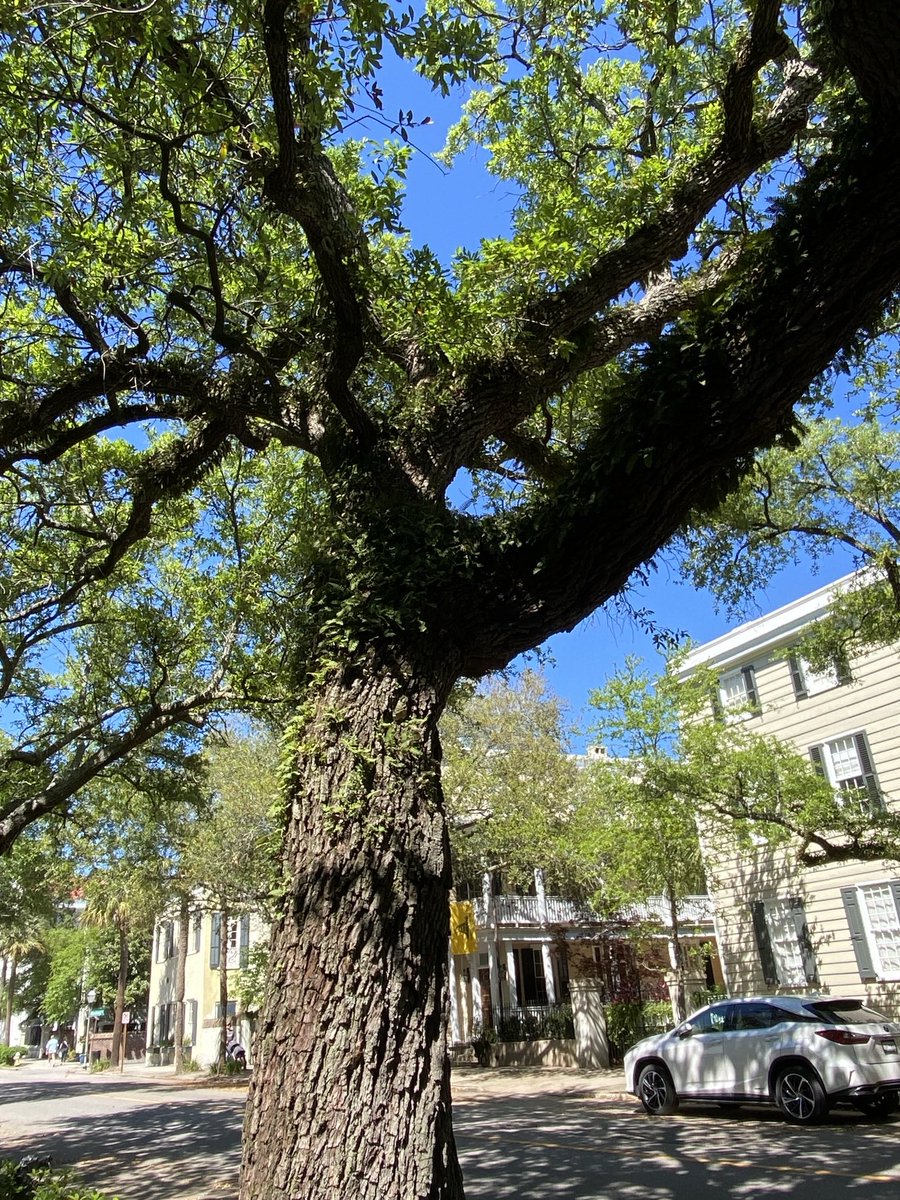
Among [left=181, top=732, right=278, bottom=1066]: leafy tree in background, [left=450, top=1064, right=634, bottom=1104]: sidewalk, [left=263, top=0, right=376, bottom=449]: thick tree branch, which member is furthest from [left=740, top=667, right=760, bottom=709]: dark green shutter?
[left=263, top=0, right=376, bottom=449]: thick tree branch

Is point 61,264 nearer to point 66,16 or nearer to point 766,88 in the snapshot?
point 66,16

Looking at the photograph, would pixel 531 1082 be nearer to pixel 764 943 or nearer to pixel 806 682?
pixel 764 943

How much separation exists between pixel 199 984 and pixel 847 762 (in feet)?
104

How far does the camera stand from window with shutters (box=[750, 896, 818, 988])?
1975cm

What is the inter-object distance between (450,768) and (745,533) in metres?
13.2

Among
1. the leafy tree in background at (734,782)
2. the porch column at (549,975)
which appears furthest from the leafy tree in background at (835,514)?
the porch column at (549,975)

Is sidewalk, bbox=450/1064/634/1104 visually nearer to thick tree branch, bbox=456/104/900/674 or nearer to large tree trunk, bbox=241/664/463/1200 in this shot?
large tree trunk, bbox=241/664/463/1200

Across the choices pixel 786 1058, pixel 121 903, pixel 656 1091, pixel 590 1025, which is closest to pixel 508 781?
pixel 590 1025

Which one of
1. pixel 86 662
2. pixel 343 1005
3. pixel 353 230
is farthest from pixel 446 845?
pixel 86 662

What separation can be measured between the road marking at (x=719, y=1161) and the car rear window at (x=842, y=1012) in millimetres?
2683

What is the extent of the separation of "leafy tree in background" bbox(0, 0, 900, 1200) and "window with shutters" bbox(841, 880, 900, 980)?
49.1 ft

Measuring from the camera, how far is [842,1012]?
11.1 meters

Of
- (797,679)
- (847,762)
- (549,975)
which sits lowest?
(549,975)

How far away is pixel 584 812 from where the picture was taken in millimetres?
21328
